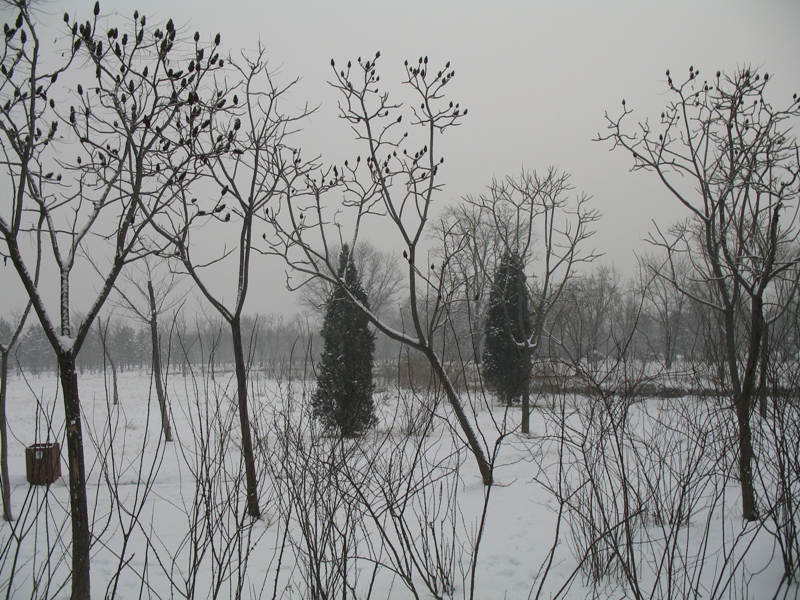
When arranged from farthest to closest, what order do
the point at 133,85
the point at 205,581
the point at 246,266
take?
1. the point at 246,266
2. the point at 205,581
3. the point at 133,85

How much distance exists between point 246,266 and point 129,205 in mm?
1838

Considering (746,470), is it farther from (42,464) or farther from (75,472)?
(42,464)

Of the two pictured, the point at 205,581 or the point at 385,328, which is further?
the point at 385,328

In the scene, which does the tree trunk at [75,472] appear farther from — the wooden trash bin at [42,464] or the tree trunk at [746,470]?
the tree trunk at [746,470]

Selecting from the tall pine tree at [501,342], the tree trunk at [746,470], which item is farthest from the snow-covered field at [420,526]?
the tall pine tree at [501,342]

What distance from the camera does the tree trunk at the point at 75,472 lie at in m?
2.75

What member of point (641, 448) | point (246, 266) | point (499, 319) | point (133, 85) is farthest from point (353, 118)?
point (499, 319)

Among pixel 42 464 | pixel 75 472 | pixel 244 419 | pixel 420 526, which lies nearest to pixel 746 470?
pixel 420 526

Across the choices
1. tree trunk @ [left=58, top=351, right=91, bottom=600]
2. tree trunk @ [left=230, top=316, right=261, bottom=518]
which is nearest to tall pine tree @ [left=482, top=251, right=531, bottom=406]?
tree trunk @ [left=230, top=316, right=261, bottom=518]

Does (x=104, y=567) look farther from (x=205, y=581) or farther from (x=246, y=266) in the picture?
(x=246, y=266)

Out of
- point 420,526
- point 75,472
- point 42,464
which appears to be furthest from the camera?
point 42,464

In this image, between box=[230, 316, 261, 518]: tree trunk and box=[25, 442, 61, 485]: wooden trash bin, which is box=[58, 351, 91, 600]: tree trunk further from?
box=[230, 316, 261, 518]: tree trunk

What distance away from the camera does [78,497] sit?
2.82 meters

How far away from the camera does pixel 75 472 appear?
2.78 m
